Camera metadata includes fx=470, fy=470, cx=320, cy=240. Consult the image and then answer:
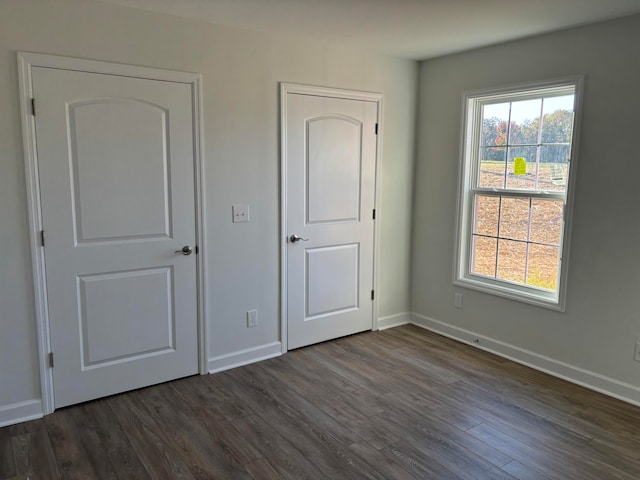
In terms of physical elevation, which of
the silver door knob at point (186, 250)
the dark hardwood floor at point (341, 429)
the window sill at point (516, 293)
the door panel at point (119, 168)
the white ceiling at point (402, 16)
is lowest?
the dark hardwood floor at point (341, 429)

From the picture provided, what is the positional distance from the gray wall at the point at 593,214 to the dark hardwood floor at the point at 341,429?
26 centimetres

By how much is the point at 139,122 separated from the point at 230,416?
1.86 meters

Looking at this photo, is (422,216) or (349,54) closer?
(349,54)

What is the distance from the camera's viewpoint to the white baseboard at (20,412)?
2652mm

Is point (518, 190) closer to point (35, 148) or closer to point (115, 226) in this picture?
point (115, 226)

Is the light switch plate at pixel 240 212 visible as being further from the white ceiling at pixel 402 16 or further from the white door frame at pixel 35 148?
the white ceiling at pixel 402 16

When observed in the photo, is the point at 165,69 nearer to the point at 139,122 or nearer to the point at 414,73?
the point at 139,122

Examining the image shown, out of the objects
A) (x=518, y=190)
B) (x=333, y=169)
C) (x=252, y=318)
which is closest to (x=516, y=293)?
(x=518, y=190)

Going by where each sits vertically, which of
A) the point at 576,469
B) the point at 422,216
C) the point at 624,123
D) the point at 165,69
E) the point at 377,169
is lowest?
the point at 576,469

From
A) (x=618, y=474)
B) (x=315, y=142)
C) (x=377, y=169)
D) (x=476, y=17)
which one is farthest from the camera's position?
(x=377, y=169)

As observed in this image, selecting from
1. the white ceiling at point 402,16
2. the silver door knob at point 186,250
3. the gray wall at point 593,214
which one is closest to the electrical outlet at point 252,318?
the silver door knob at point 186,250

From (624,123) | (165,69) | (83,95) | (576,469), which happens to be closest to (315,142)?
(165,69)

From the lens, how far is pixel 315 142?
365cm

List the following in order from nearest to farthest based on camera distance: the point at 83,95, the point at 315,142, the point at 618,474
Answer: the point at 618,474 → the point at 83,95 → the point at 315,142
